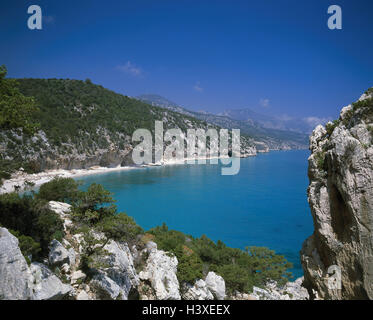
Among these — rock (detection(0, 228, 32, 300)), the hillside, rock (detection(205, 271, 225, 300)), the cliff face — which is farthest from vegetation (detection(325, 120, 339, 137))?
the hillside

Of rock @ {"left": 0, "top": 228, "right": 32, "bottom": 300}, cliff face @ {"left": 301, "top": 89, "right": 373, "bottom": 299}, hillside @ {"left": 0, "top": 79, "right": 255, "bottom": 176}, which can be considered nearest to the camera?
rock @ {"left": 0, "top": 228, "right": 32, "bottom": 300}

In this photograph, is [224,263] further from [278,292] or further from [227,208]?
[227,208]

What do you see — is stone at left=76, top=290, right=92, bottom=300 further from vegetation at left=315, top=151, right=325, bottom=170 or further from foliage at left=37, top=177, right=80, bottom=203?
vegetation at left=315, top=151, right=325, bottom=170

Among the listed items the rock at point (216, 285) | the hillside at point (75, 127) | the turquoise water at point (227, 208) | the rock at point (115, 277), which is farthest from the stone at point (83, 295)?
the hillside at point (75, 127)

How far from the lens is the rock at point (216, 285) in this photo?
986 cm

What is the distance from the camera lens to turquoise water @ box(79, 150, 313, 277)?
22578mm

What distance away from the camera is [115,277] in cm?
709

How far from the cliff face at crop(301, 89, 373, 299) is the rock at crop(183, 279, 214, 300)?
4113mm

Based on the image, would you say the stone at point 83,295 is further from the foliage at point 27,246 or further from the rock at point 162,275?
the rock at point 162,275

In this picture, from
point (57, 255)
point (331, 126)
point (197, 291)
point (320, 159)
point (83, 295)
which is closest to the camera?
point (83, 295)

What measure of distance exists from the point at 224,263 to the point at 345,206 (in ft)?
28.3

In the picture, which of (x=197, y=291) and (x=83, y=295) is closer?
(x=83, y=295)

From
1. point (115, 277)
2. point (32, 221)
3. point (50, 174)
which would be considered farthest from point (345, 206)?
point (50, 174)
